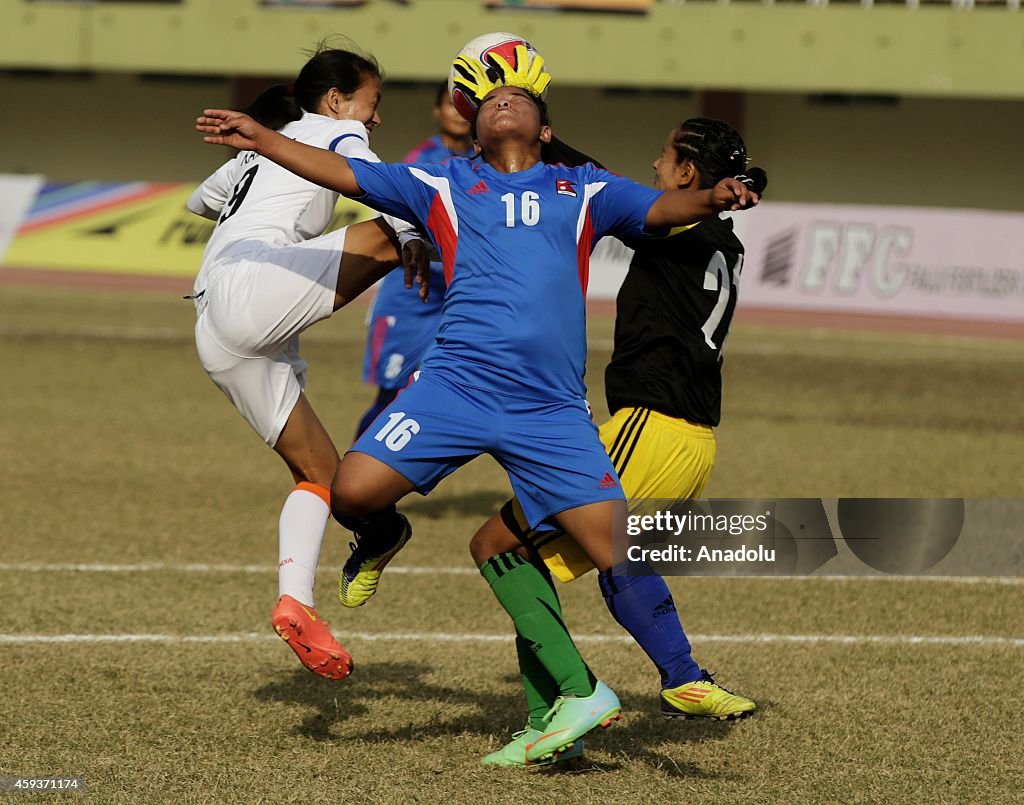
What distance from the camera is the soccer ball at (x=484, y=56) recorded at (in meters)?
5.07

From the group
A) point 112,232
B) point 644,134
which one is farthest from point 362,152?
point 644,134

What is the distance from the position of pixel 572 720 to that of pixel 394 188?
1.71 meters

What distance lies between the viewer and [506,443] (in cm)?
466

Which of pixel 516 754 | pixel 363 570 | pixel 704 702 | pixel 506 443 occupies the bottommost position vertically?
pixel 516 754

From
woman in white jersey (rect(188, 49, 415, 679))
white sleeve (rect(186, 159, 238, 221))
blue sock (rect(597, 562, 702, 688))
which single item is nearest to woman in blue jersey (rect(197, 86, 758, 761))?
blue sock (rect(597, 562, 702, 688))

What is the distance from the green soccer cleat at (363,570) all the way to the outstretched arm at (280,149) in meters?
1.20

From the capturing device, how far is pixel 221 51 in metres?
33.5

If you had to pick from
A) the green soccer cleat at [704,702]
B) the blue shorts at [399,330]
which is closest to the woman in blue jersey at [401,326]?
the blue shorts at [399,330]

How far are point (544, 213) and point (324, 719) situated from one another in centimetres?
198

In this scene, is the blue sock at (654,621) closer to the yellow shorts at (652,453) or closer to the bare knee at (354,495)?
the yellow shorts at (652,453)

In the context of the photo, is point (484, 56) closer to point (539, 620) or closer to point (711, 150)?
point (711, 150)

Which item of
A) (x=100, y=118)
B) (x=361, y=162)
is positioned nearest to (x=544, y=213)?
(x=361, y=162)

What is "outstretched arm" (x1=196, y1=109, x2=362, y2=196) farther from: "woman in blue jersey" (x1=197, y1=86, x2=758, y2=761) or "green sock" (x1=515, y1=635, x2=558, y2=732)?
"green sock" (x1=515, y1=635, x2=558, y2=732)

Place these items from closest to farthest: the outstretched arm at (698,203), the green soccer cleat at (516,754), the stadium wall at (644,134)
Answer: the outstretched arm at (698,203) < the green soccer cleat at (516,754) < the stadium wall at (644,134)
